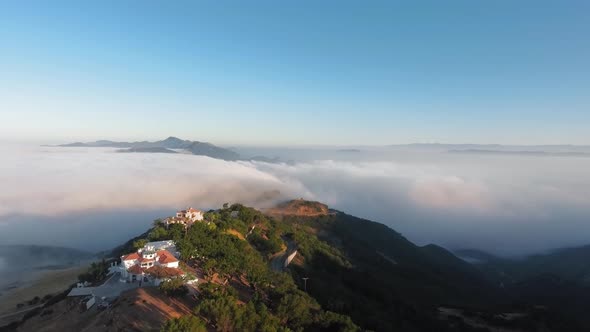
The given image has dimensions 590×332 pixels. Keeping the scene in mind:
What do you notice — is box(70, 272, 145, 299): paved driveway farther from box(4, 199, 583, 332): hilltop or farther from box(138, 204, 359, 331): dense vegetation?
box(138, 204, 359, 331): dense vegetation

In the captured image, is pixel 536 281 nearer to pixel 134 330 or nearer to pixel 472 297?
pixel 472 297

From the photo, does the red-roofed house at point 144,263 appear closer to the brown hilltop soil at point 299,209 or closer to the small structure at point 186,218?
the small structure at point 186,218

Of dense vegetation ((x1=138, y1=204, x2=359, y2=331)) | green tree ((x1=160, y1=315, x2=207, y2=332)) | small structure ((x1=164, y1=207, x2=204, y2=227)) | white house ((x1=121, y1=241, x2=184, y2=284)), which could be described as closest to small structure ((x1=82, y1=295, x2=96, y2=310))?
white house ((x1=121, y1=241, x2=184, y2=284))

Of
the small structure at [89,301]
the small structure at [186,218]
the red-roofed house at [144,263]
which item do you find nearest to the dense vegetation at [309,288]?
the small structure at [186,218]

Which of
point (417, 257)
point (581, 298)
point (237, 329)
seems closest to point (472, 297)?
point (417, 257)

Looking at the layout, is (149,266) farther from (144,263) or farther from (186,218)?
(186,218)

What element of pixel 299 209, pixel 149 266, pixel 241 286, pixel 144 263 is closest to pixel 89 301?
pixel 144 263
